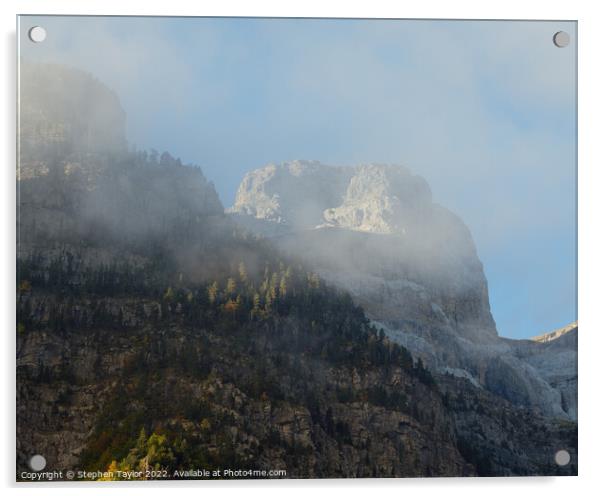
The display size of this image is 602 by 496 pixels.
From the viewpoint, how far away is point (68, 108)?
12.0 m

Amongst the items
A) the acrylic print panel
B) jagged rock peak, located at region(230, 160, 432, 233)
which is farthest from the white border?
jagged rock peak, located at region(230, 160, 432, 233)

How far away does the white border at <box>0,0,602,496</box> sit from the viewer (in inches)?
429

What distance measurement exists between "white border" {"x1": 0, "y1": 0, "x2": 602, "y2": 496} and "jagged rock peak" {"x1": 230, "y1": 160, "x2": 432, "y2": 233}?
1.93m

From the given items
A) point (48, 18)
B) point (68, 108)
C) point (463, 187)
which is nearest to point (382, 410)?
point (463, 187)

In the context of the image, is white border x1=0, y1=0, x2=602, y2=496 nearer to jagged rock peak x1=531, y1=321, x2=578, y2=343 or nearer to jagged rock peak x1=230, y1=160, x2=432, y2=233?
jagged rock peak x1=531, y1=321, x2=578, y2=343

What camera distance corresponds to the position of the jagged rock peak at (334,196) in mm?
12648

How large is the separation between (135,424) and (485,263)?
4.58 m

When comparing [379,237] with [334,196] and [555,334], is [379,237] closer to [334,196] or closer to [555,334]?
[334,196]

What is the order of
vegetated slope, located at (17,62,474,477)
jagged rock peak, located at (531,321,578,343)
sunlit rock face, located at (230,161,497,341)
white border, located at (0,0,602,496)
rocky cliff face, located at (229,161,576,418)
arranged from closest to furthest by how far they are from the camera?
white border, located at (0,0,602,496) < vegetated slope, located at (17,62,474,477) < jagged rock peak, located at (531,321,578,343) < rocky cliff face, located at (229,161,576,418) < sunlit rock face, located at (230,161,497,341)

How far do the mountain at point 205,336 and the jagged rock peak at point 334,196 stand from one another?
69 mm
